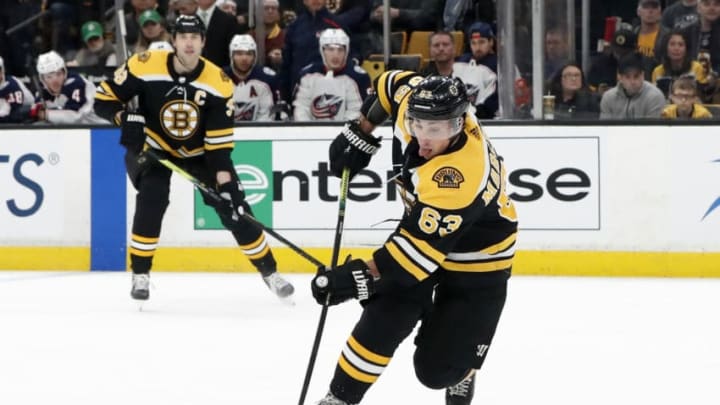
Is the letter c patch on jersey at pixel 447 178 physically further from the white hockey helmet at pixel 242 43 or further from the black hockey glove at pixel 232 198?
the white hockey helmet at pixel 242 43

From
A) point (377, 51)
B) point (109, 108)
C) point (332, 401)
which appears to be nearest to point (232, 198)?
point (109, 108)

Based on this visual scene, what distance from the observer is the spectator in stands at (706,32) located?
671 cm

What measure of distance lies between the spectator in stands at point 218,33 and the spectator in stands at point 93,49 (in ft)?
2.24

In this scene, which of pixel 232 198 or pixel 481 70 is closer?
pixel 232 198

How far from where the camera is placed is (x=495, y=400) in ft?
13.3

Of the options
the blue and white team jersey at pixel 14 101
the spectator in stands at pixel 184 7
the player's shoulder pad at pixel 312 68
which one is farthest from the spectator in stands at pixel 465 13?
the blue and white team jersey at pixel 14 101

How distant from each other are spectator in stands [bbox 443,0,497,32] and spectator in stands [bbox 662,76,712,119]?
3.43 ft

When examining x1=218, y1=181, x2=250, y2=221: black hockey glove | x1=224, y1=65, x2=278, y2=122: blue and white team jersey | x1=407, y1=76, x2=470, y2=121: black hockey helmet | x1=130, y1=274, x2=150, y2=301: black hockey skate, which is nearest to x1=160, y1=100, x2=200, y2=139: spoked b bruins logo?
x1=218, y1=181, x2=250, y2=221: black hockey glove

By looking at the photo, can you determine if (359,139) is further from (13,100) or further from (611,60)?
(13,100)

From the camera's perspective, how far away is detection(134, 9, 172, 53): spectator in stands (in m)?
7.72

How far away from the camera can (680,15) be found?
6.79m

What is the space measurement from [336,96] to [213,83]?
139cm

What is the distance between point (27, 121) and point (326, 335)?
2.93 meters

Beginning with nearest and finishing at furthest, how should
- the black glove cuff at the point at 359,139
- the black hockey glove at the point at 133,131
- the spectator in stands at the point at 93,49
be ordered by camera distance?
the black glove cuff at the point at 359,139
the black hockey glove at the point at 133,131
the spectator in stands at the point at 93,49
